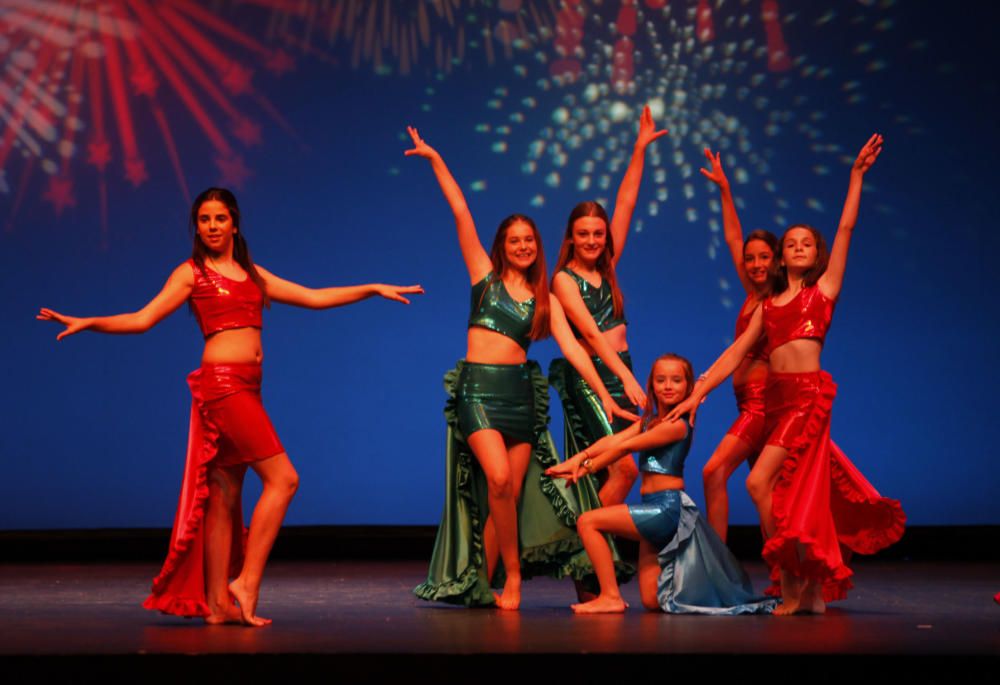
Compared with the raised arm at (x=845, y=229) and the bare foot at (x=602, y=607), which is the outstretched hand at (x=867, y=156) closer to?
the raised arm at (x=845, y=229)

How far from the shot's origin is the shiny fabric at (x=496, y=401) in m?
4.42

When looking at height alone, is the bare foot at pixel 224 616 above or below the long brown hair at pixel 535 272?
below

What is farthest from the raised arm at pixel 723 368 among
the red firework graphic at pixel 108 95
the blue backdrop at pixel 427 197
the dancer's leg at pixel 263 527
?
the red firework graphic at pixel 108 95

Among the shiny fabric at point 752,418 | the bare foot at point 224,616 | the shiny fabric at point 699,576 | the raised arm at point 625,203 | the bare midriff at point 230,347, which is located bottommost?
the bare foot at point 224,616

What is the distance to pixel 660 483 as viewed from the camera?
14.5 ft

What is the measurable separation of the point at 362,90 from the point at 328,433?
1717 mm

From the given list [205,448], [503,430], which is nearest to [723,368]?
[503,430]

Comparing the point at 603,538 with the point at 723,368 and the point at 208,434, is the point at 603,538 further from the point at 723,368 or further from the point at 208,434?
the point at 208,434

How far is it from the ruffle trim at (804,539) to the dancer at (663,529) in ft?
0.61

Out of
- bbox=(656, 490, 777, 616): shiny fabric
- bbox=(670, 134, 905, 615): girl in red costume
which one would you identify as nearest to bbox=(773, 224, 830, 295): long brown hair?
bbox=(670, 134, 905, 615): girl in red costume

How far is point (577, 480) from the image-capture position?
4.62 metres

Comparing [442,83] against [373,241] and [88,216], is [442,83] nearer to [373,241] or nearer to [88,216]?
[373,241]

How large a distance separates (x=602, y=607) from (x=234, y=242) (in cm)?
164

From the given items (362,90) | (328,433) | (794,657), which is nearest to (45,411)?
(328,433)
